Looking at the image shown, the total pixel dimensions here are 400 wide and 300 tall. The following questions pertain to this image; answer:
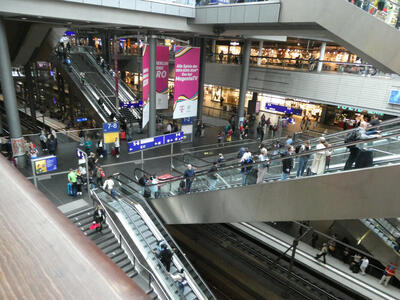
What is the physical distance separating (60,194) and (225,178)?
7104mm

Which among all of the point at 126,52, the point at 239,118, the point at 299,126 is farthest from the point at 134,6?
the point at 126,52

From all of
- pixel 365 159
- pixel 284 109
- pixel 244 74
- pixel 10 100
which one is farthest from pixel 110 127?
pixel 284 109

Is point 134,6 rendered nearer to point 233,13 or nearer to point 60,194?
point 233,13

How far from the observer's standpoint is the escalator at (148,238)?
9.94 meters

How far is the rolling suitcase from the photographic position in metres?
6.43

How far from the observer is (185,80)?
16938 millimetres

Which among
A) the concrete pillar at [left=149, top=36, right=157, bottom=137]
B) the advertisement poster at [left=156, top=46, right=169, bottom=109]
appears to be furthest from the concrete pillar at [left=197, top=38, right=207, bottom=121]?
the concrete pillar at [left=149, top=36, right=157, bottom=137]

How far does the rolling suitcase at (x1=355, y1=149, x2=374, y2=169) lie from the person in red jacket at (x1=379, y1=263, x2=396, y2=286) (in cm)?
682

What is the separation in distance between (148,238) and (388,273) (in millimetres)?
9165

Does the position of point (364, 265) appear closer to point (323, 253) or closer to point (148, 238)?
point (323, 253)

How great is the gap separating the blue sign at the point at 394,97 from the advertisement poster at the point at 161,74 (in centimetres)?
1452

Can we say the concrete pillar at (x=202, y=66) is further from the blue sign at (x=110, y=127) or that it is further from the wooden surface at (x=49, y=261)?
the wooden surface at (x=49, y=261)

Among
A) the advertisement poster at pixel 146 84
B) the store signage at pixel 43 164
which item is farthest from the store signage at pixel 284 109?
the store signage at pixel 43 164

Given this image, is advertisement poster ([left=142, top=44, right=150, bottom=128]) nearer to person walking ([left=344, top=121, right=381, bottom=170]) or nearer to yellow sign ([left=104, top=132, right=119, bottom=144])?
yellow sign ([left=104, top=132, right=119, bottom=144])
